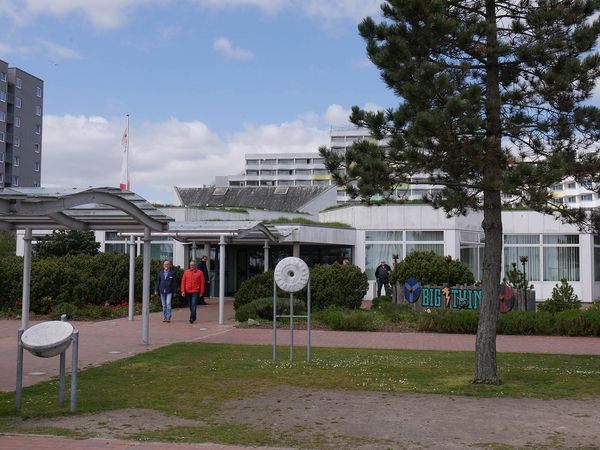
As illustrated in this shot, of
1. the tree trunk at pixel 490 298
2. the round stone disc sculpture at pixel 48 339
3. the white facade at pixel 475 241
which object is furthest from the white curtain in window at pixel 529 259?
the round stone disc sculpture at pixel 48 339

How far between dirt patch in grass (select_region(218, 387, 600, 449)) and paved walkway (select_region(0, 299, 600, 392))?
472 cm

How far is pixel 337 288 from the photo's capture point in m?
22.0

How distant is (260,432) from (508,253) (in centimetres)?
2546

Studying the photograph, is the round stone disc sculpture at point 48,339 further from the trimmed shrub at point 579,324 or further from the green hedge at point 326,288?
the green hedge at point 326,288

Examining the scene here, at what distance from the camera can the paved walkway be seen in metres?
13.9

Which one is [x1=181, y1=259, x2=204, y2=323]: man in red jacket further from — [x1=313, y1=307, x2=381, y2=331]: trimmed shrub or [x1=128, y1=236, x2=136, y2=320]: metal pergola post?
[x1=313, y1=307, x2=381, y2=331]: trimmed shrub

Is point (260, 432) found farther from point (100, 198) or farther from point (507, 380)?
point (100, 198)

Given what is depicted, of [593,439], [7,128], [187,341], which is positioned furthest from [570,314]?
[7,128]

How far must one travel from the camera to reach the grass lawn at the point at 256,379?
855 centimetres

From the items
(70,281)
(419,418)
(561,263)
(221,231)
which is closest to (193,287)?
(221,231)

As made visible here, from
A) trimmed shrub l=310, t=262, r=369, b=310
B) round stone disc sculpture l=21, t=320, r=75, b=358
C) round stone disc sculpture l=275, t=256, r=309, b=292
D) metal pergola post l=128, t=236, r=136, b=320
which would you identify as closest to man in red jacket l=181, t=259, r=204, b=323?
metal pergola post l=128, t=236, r=136, b=320

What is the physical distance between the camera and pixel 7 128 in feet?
290

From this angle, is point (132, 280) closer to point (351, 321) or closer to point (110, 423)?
point (351, 321)

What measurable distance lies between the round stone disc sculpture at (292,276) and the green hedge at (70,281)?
463 inches
